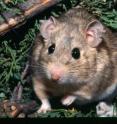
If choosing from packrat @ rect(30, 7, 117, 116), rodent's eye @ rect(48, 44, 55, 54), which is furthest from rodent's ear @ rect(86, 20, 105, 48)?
rodent's eye @ rect(48, 44, 55, 54)

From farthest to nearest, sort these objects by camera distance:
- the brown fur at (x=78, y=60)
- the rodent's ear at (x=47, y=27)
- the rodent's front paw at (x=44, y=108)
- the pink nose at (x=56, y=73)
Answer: the rodent's front paw at (x=44, y=108)
the rodent's ear at (x=47, y=27)
the brown fur at (x=78, y=60)
the pink nose at (x=56, y=73)

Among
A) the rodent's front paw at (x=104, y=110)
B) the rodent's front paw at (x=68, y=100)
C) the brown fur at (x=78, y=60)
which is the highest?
the brown fur at (x=78, y=60)

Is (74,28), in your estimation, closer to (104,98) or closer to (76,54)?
(76,54)

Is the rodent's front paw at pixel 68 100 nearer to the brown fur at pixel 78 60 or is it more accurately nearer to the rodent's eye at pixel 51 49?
the brown fur at pixel 78 60

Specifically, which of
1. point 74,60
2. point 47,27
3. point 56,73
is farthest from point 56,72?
point 47,27

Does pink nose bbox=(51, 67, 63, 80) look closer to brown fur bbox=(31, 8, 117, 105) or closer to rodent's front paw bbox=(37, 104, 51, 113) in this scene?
brown fur bbox=(31, 8, 117, 105)

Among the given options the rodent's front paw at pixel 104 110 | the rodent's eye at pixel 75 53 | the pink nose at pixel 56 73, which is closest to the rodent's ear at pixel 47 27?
the rodent's eye at pixel 75 53

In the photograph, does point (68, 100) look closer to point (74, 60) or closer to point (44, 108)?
point (44, 108)

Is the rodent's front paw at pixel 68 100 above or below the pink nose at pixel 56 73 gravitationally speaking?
below
